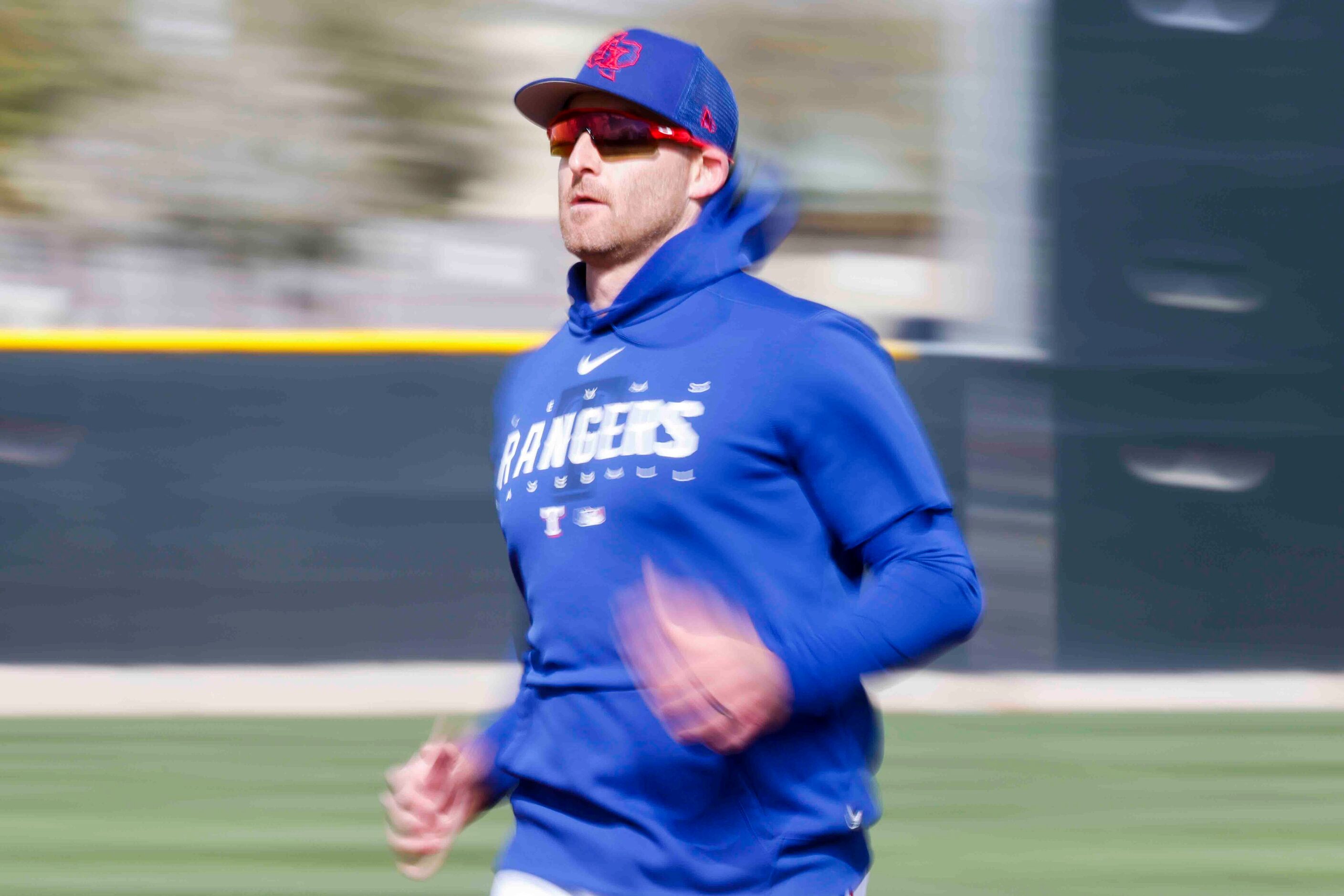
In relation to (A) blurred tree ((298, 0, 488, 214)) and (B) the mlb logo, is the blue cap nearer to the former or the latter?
(B) the mlb logo

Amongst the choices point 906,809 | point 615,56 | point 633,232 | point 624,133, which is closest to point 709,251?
point 633,232

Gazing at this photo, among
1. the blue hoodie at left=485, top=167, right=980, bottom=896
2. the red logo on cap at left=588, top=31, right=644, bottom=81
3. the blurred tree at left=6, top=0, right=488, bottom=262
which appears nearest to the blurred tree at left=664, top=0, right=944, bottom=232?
the blurred tree at left=6, top=0, right=488, bottom=262

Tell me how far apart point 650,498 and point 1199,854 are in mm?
4306

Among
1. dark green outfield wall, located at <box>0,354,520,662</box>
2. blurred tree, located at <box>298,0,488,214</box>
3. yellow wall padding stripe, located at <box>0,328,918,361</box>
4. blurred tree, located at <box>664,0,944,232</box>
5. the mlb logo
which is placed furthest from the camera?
blurred tree, located at <box>298,0,488,214</box>

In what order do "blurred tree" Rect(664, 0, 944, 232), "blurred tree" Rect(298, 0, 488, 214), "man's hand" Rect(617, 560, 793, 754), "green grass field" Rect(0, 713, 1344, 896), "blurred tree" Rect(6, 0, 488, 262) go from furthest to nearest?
1. "blurred tree" Rect(298, 0, 488, 214)
2. "blurred tree" Rect(6, 0, 488, 262)
3. "blurred tree" Rect(664, 0, 944, 232)
4. "green grass field" Rect(0, 713, 1344, 896)
5. "man's hand" Rect(617, 560, 793, 754)

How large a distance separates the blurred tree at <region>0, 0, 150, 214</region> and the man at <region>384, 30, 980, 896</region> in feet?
29.0

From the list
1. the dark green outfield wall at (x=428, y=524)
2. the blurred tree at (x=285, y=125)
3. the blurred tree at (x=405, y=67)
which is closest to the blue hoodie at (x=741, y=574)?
the dark green outfield wall at (x=428, y=524)

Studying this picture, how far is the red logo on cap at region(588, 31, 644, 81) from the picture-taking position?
2.51 metres

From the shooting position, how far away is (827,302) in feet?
33.2

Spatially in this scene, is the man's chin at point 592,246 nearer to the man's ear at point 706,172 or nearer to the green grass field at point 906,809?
the man's ear at point 706,172

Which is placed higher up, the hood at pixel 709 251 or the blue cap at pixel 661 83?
the blue cap at pixel 661 83

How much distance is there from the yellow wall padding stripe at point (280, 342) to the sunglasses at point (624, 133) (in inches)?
296

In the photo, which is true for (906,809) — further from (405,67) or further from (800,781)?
(405,67)

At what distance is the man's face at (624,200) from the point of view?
2.49 metres
